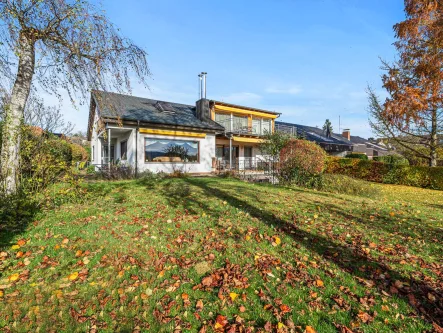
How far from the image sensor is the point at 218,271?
3342 millimetres

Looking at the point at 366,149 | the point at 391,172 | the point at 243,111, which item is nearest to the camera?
the point at 391,172

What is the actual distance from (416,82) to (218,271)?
18.9 m

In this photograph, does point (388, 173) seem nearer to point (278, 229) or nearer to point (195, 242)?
point (278, 229)

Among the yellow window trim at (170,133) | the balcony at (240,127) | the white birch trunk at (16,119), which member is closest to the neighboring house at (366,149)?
the balcony at (240,127)

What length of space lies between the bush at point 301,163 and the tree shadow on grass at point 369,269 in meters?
5.91

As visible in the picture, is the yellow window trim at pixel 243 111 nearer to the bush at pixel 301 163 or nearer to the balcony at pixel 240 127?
the balcony at pixel 240 127

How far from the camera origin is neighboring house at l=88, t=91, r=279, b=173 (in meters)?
14.4

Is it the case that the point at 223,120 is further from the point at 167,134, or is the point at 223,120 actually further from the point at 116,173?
the point at 116,173

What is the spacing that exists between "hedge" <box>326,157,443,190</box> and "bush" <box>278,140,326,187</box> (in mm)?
8504

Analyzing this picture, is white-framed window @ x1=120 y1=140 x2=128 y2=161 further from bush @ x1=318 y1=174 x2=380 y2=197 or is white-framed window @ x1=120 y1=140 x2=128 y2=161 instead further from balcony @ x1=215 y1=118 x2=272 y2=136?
bush @ x1=318 y1=174 x2=380 y2=197

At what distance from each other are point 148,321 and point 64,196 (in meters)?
4.73

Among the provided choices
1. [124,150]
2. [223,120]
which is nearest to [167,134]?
[124,150]

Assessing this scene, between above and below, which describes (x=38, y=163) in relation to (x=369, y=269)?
above

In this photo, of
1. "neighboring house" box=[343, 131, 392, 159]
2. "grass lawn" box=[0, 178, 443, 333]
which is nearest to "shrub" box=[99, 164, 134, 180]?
"grass lawn" box=[0, 178, 443, 333]
